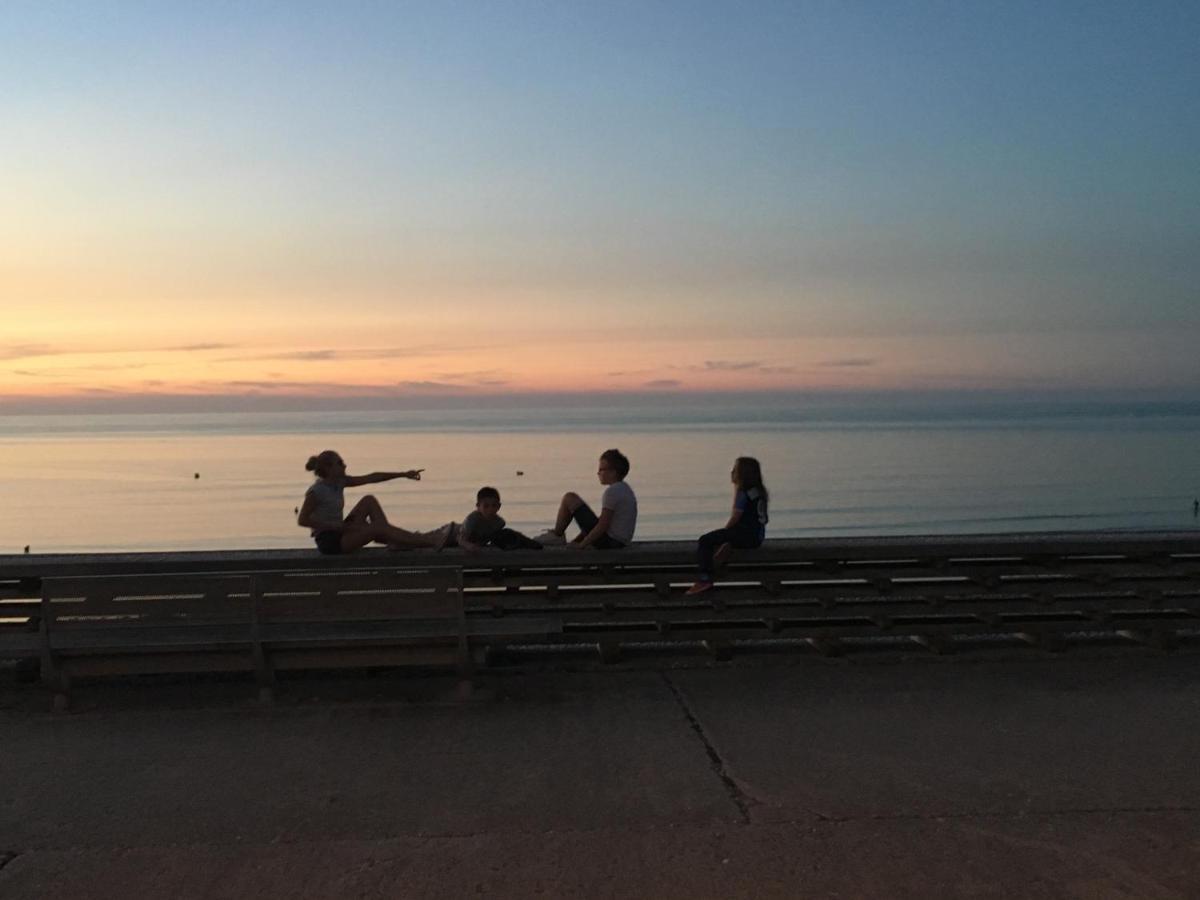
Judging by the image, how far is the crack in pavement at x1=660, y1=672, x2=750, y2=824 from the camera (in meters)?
5.36

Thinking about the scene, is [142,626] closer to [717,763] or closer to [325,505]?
[325,505]

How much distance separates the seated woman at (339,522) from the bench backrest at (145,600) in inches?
67.1

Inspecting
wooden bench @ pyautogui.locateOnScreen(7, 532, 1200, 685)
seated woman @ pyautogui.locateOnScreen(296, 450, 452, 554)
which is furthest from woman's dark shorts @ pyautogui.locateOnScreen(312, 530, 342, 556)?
wooden bench @ pyautogui.locateOnScreen(7, 532, 1200, 685)

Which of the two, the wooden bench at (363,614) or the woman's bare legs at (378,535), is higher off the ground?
the woman's bare legs at (378,535)

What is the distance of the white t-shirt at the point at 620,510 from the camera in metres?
8.78

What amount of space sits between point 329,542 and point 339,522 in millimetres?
185

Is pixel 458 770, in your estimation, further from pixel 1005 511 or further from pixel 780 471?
pixel 780 471

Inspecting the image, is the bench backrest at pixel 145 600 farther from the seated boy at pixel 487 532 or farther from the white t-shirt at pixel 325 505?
the seated boy at pixel 487 532

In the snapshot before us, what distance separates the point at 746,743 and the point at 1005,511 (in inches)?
1729

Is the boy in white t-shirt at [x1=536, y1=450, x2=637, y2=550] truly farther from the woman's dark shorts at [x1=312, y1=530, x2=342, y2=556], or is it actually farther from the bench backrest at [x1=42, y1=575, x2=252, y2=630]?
the bench backrest at [x1=42, y1=575, x2=252, y2=630]

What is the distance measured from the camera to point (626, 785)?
5.66 metres

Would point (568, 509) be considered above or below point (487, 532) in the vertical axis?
above

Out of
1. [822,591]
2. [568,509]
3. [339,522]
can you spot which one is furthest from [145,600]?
[822,591]

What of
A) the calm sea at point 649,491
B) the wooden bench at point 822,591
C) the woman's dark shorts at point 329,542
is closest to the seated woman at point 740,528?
the wooden bench at point 822,591
